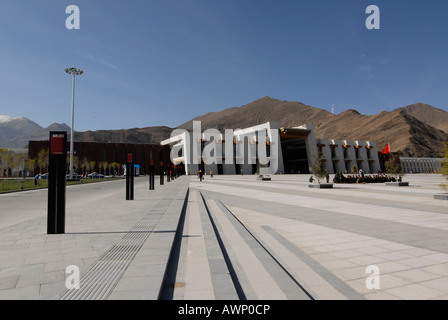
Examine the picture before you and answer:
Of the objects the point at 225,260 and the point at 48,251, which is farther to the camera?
the point at 48,251

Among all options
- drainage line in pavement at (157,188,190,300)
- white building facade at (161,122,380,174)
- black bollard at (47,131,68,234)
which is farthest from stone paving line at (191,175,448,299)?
white building facade at (161,122,380,174)

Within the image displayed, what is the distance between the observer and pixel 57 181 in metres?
6.05

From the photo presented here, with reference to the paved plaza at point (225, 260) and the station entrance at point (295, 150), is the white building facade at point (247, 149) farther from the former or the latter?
the paved plaza at point (225, 260)

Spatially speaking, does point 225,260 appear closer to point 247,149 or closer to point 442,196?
point 442,196

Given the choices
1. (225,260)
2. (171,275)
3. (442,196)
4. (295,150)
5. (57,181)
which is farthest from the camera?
(295,150)

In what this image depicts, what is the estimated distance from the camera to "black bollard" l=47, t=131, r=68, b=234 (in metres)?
5.91

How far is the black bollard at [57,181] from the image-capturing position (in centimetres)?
591

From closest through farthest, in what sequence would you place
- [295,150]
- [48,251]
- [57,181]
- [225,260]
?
[225,260] → [48,251] → [57,181] → [295,150]

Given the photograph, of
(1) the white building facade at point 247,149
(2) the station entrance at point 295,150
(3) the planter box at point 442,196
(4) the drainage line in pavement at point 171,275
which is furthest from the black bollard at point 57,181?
(2) the station entrance at point 295,150

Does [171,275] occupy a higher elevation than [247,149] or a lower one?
lower

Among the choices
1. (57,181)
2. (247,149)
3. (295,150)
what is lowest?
(57,181)

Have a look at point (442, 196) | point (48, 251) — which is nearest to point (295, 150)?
point (442, 196)
